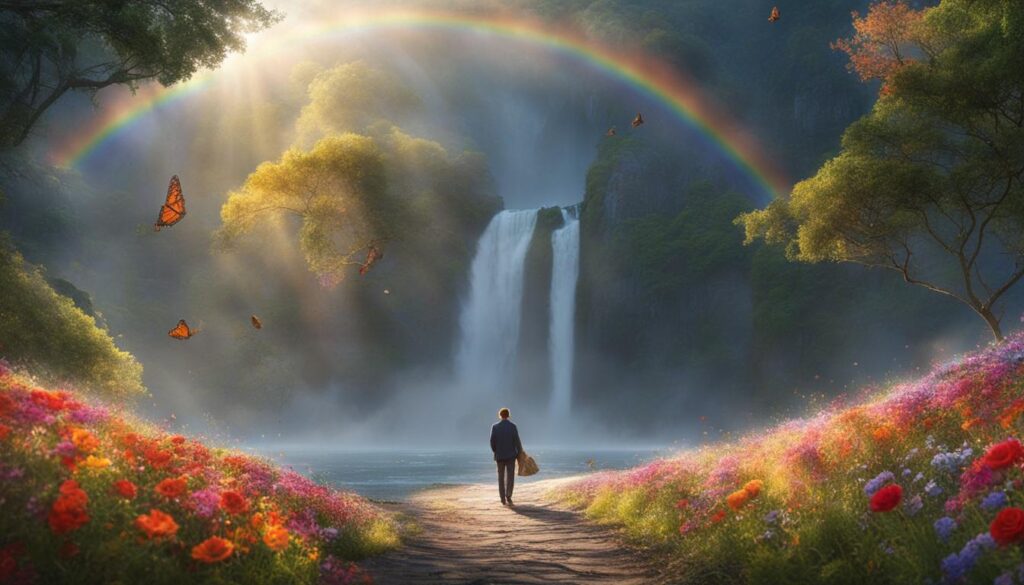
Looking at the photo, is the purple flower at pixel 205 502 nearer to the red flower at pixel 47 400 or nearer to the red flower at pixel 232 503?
the red flower at pixel 232 503

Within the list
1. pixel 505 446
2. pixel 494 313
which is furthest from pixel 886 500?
pixel 494 313

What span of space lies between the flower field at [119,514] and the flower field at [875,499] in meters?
4.27

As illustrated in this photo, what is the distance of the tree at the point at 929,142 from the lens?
63.4 feet

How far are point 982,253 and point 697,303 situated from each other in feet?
87.1

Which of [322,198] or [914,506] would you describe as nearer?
[914,506]

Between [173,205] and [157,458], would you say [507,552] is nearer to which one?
[157,458]

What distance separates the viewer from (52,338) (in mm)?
16344

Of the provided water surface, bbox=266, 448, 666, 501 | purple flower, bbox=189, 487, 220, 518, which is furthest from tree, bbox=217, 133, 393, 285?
purple flower, bbox=189, 487, 220, 518

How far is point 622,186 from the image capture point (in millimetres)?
77812

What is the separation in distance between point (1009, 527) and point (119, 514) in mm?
6471

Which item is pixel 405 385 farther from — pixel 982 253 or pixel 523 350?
pixel 982 253

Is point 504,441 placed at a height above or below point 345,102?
below

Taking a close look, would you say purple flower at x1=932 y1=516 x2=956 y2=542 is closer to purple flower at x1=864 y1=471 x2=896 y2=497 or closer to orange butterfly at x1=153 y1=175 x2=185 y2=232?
purple flower at x1=864 y1=471 x2=896 y2=497

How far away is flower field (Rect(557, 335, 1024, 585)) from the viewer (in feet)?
17.3
